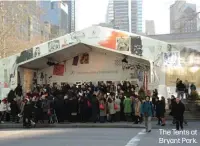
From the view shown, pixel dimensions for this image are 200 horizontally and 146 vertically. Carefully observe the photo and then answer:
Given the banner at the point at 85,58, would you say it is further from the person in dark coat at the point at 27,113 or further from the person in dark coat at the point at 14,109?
the person in dark coat at the point at 27,113

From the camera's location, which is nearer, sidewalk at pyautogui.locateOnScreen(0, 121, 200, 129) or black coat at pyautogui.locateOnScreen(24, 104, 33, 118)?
sidewalk at pyautogui.locateOnScreen(0, 121, 200, 129)

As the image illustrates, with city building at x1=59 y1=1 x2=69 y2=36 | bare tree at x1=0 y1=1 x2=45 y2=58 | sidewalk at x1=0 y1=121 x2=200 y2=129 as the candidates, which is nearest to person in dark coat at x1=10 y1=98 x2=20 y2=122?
sidewalk at x1=0 y1=121 x2=200 y2=129

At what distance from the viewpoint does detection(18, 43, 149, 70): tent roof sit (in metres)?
27.4

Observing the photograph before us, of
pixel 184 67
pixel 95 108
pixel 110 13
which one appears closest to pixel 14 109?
Answer: pixel 95 108

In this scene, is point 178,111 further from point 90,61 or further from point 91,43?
point 90,61

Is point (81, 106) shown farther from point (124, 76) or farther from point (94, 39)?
point (124, 76)

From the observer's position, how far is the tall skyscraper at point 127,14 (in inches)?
2573

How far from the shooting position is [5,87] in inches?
1065

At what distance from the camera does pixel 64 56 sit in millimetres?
29266

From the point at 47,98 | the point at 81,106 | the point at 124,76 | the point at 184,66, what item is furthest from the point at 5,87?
the point at 184,66

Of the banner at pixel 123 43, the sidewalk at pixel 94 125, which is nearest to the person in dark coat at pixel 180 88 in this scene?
the sidewalk at pixel 94 125

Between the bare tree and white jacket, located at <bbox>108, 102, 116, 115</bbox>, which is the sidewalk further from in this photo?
the bare tree

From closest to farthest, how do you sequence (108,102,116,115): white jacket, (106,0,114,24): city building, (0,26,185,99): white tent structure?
(108,102,116,115): white jacket, (0,26,185,99): white tent structure, (106,0,114,24): city building

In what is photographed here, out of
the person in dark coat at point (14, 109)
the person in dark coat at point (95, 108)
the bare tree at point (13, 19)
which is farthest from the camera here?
the bare tree at point (13, 19)
